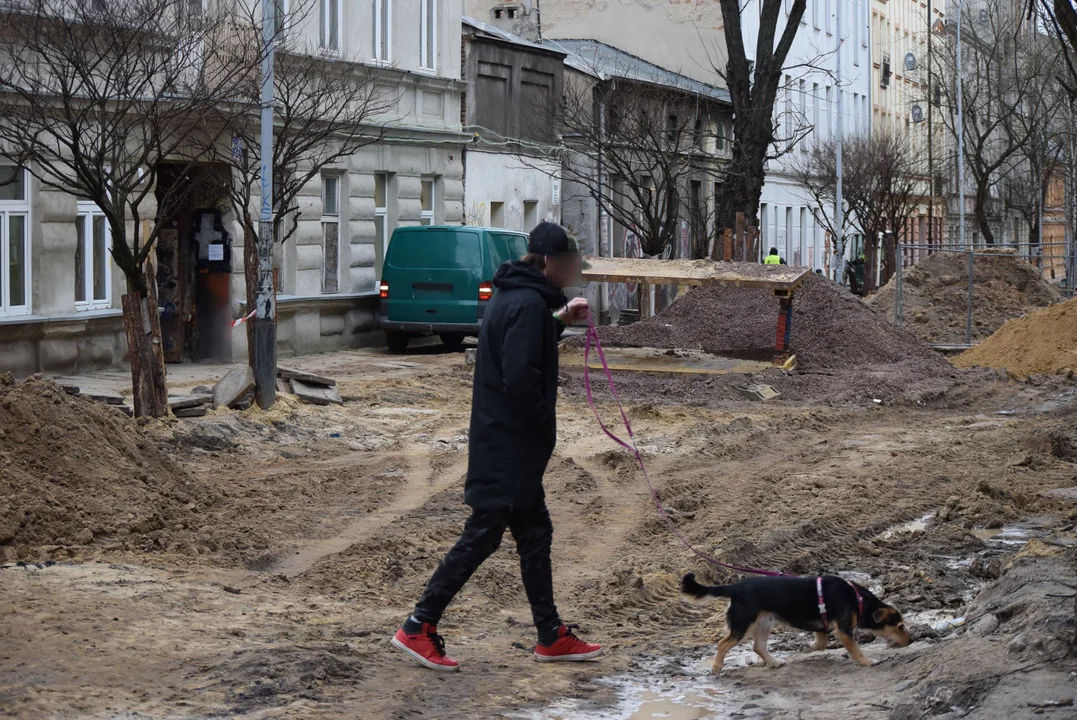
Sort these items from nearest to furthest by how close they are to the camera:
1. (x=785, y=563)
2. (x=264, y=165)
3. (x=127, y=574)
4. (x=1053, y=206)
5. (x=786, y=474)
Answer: (x=127, y=574) → (x=785, y=563) → (x=786, y=474) → (x=264, y=165) → (x=1053, y=206)

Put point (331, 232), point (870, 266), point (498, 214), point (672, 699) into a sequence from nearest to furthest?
point (672, 699)
point (331, 232)
point (498, 214)
point (870, 266)

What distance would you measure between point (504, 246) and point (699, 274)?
5.71 m

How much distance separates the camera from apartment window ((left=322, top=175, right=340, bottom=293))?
25000 mm

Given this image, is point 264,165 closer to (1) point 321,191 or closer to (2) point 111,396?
(2) point 111,396

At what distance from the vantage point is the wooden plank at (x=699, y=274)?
19.4 meters

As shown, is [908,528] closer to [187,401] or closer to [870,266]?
[187,401]

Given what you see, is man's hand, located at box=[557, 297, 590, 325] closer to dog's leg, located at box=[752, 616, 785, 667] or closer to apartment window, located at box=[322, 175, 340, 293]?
dog's leg, located at box=[752, 616, 785, 667]

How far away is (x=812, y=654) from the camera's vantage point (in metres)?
6.62

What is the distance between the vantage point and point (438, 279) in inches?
946

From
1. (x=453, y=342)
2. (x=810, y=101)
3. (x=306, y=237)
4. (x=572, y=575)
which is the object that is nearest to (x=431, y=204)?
(x=453, y=342)

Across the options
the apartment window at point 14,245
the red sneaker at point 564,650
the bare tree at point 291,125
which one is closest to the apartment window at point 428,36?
the bare tree at point 291,125

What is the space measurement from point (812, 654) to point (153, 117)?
28.4ft

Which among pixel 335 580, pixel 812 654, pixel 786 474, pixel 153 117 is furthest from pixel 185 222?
pixel 812 654

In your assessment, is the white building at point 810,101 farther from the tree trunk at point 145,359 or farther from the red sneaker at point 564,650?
the red sneaker at point 564,650
